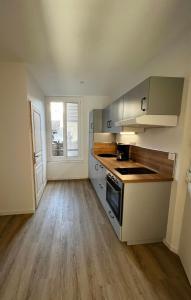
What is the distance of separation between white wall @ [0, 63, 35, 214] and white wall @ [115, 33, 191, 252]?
2106mm

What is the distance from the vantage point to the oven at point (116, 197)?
197 cm

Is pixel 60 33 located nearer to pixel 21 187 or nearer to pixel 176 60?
pixel 176 60

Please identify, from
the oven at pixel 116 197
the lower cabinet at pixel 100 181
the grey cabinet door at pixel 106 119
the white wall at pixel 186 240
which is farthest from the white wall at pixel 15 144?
the white wall at pixel 186 240

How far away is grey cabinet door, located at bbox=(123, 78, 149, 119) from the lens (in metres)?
1.79

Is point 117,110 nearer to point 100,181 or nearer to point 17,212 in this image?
point 100,181

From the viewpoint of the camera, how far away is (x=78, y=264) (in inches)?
68.4

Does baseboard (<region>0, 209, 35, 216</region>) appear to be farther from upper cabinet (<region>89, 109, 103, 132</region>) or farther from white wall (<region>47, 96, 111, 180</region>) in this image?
upper cabinet (<region>89, 109, 103, 132</region>)

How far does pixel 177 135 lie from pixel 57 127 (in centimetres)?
349

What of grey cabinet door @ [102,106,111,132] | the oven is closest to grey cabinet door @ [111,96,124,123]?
grey cabinet door @ [102,106,111,132]

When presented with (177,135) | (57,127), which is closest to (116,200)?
(177,135)

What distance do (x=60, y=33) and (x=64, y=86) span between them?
6.58 ft

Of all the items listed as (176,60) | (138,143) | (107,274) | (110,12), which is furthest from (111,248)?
(110,12)

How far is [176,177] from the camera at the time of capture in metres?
1.85

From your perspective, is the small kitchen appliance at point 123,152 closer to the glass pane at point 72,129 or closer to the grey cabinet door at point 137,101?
the grey cabinet door at point 137,101
